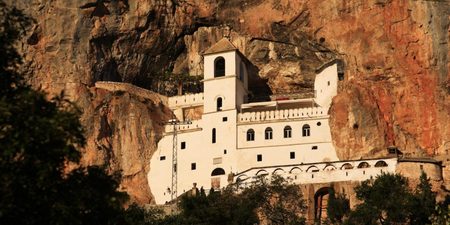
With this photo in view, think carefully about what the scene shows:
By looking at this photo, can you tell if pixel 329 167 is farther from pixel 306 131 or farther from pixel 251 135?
pixel 251 135

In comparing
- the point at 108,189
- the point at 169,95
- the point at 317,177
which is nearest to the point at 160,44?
the point at 169,95

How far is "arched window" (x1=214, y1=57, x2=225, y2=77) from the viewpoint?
75688 millimetres

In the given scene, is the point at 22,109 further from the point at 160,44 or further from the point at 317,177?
the point at 160,44

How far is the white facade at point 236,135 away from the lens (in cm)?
7144

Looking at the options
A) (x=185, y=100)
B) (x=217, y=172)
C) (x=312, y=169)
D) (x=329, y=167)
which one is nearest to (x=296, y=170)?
(x=312, y=169)

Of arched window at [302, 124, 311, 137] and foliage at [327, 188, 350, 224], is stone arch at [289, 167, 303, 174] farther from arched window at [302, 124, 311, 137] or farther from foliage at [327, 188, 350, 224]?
foliage at [327, 188, 350, 224]

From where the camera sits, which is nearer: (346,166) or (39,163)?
(39,163)

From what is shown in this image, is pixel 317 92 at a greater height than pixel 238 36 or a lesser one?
lesser

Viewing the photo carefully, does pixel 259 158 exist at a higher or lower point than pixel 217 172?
higher

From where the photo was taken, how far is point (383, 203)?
57.4m

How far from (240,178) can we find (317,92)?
31.4 ft

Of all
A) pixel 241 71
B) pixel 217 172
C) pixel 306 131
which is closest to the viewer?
pixel 306 131

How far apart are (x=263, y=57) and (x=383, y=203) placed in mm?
23744

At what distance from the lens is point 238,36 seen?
79.4m
